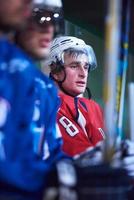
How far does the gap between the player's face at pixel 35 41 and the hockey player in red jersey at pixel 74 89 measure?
3.07 ft

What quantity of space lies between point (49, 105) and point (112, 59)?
0.51 meters

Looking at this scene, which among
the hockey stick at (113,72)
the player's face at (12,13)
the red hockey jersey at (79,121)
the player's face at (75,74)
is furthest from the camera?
the player's face at (75,74)

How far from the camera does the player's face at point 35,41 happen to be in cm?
194

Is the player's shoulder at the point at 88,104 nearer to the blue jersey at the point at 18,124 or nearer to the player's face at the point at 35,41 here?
the player's face at the point at 35,41

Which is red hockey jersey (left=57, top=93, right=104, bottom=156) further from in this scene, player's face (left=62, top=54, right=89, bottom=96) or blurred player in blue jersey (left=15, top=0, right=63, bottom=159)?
blurred player in blue jersey (left=15, top=0, right=63, bottom=159)

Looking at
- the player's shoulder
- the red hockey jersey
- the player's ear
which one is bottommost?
the red hockey jersey

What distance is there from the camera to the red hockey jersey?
2.82 metres

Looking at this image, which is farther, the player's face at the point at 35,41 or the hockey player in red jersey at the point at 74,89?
the hockey player in red jersey at the point at 74,89

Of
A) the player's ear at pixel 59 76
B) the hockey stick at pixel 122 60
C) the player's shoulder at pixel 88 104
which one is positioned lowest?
the player's shoulder at pixel 88 104

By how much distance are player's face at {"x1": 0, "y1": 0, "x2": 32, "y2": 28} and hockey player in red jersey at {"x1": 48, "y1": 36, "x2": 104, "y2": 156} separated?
47.9 inches

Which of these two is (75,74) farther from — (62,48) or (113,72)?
(113,72)

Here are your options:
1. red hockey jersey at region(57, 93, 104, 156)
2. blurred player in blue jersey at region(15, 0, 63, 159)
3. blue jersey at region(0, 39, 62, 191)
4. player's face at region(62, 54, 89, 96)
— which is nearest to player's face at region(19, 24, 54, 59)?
blurred player in blue jersey at region(15, 0, 63, 159)

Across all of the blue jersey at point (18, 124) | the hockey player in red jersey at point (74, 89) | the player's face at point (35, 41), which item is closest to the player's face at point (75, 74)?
the hockey player in red jersey at point (74, 89)

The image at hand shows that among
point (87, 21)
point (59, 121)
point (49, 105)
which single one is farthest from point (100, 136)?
point (87, 21)
